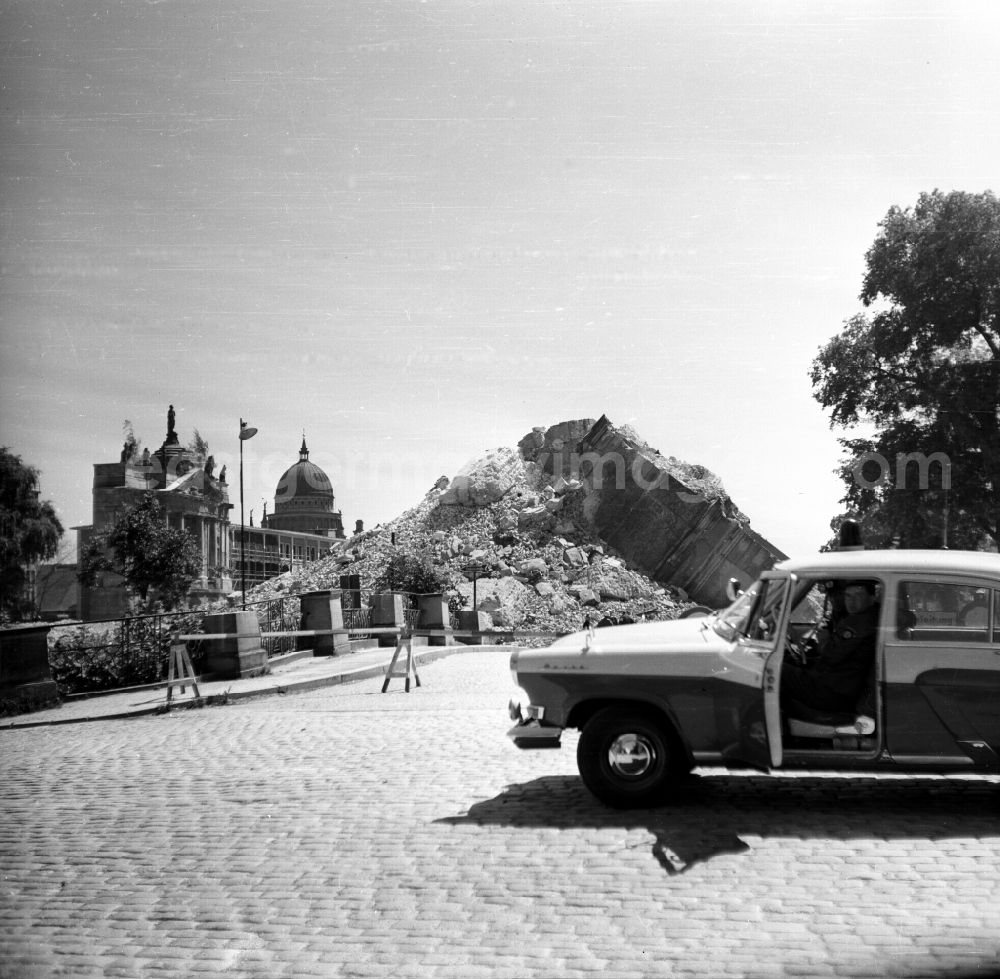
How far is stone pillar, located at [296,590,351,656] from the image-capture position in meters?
26.2

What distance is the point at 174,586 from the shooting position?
7250 cm

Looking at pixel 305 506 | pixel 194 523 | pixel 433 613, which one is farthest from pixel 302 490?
pixel 433 613

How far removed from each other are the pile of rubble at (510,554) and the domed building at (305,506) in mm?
61146

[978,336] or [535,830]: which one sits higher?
[978,336]

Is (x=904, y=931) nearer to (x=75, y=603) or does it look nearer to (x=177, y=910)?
(x=177, y=910)

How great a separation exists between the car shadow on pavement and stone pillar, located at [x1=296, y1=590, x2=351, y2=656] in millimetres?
18522

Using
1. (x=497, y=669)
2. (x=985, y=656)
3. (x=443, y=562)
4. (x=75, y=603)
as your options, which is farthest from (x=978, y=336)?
(x=75, y=603)

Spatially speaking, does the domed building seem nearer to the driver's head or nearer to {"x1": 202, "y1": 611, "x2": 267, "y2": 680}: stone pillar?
{"x1": 202, "y1": 611, "x2": 267, "y2": 680}: stone pillar

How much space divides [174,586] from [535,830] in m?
69.9

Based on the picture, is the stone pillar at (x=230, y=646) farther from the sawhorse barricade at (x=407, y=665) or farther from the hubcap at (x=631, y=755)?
the hubcap at (x=631, y=755)

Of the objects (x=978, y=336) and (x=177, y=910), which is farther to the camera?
(x=978, y=336)

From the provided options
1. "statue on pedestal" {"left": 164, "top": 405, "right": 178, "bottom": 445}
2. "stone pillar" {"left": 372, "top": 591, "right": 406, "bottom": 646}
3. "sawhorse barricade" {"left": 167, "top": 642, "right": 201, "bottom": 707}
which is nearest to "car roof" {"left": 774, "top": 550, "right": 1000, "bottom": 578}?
"sawhorse barricade" {"left": 167, "top": 642, "right": 201, "bottom": 707}

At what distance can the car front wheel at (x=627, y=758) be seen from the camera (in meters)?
6.96

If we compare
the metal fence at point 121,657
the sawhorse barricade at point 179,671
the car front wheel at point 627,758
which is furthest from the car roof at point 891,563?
the metal fence at point 121,657
